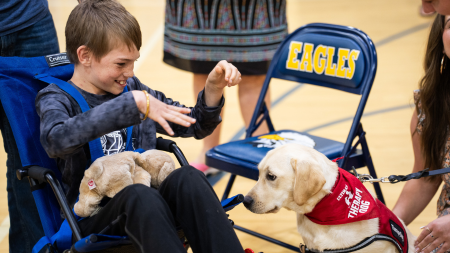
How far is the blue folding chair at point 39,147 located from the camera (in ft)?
4.92

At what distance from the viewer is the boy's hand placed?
1652mm

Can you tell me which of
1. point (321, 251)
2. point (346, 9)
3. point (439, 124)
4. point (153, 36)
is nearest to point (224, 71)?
point (321, 251)

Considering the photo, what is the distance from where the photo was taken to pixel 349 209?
156 cm


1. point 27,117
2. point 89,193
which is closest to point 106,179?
point 89,193

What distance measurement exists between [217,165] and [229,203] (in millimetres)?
594

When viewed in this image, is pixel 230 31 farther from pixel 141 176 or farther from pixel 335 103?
pixel 335 103

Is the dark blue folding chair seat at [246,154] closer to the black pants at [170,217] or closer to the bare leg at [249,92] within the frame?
the black pants at [170,217]

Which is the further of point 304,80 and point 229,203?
point 304,80

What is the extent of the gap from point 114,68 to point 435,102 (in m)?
1.17

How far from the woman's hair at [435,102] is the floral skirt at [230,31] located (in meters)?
1.19

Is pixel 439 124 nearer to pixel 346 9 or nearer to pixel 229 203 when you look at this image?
pixel 229 203

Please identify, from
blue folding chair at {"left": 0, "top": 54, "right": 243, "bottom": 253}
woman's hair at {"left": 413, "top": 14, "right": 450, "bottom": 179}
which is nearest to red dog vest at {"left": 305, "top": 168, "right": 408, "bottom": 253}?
blue folding chair at {"left": 0, "top": 54, "right": 243, "bottom": 253}

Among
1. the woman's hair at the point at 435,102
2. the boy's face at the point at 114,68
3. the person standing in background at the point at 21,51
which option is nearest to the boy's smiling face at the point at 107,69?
the boy's face at the point at 114,68

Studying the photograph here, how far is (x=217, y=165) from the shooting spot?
2.17 meters
